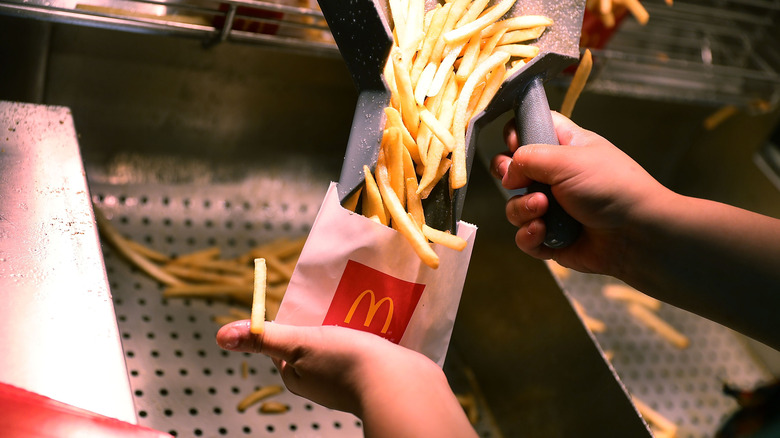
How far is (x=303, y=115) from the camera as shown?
215 cm

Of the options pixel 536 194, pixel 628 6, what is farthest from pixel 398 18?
pixel 628 6

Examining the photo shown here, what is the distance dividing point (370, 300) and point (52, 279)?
20.9 inches

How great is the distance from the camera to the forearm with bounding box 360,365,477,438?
100 cm

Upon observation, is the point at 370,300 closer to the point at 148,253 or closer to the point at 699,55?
the point at 148,253

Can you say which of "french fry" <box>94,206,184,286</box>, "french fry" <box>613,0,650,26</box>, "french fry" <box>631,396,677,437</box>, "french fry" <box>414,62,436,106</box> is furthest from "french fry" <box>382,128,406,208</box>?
"french fry" <box>631,396,677,437</box>

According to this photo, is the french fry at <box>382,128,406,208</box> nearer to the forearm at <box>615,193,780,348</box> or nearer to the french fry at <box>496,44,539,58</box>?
the french fry at <box>496,44,539,58</box>

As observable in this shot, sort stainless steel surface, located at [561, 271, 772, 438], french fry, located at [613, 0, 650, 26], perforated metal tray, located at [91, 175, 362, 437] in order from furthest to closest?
stainless steel surface, located at [561, 271, 772, 438] → french fry, located at [613, 0, 650, 26] → perforated metal tray, located at [91, 175, 362, 437]

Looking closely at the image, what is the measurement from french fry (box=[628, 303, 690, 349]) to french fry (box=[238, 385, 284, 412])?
4.30 feet

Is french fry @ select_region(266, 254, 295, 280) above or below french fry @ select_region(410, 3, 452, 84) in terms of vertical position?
below

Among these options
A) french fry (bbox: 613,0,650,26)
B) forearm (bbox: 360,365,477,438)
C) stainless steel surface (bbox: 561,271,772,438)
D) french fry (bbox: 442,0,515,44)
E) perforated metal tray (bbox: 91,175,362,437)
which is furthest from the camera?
stainless steel surface (bbox: 561,271,772,438)

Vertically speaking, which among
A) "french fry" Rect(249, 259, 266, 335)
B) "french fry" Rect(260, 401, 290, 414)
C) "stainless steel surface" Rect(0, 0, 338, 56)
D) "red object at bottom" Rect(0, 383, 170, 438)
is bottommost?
"french fry" Rect(260, 401, 290, 414)

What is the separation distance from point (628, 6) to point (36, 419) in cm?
172

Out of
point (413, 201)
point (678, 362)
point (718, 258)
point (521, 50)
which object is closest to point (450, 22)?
point (521, 50)

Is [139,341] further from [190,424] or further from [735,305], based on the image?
[735,305]
